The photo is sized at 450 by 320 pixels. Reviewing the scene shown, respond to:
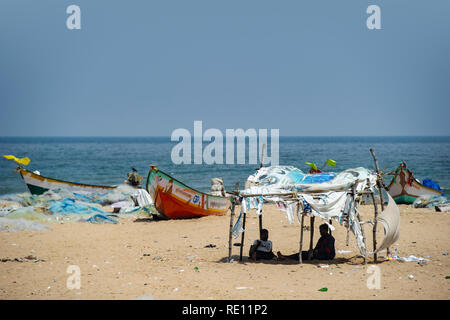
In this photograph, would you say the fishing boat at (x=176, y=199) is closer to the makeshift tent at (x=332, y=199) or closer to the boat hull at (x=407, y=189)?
the makeshift tent at (x=332, y=199)

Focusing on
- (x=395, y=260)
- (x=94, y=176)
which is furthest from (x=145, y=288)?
(x=94, y=176)

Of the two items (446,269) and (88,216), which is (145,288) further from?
(88,216)

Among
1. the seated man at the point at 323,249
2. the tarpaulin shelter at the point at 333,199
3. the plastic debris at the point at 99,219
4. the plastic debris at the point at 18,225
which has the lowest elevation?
the plastic debris at the point at 99,219

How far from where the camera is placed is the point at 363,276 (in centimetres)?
809

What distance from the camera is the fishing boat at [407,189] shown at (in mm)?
19109

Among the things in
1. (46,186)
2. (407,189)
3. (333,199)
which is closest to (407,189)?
(407,189)

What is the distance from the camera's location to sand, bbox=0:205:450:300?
287 inches

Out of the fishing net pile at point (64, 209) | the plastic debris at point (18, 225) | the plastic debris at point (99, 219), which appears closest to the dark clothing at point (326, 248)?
the fishing net pile at point (64, 209)

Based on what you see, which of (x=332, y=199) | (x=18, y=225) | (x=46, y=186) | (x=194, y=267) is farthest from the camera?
(x=46, y=186)

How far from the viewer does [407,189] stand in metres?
19.3

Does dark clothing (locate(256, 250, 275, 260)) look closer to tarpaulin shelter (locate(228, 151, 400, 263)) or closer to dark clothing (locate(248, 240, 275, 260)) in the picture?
dark clothing (locate(248, 240, 275, 260))

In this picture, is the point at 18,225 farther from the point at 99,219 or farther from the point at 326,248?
the point at 326,248

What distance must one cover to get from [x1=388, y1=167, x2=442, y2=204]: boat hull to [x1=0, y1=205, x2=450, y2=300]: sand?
546cm

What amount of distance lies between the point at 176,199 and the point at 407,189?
414 inches
